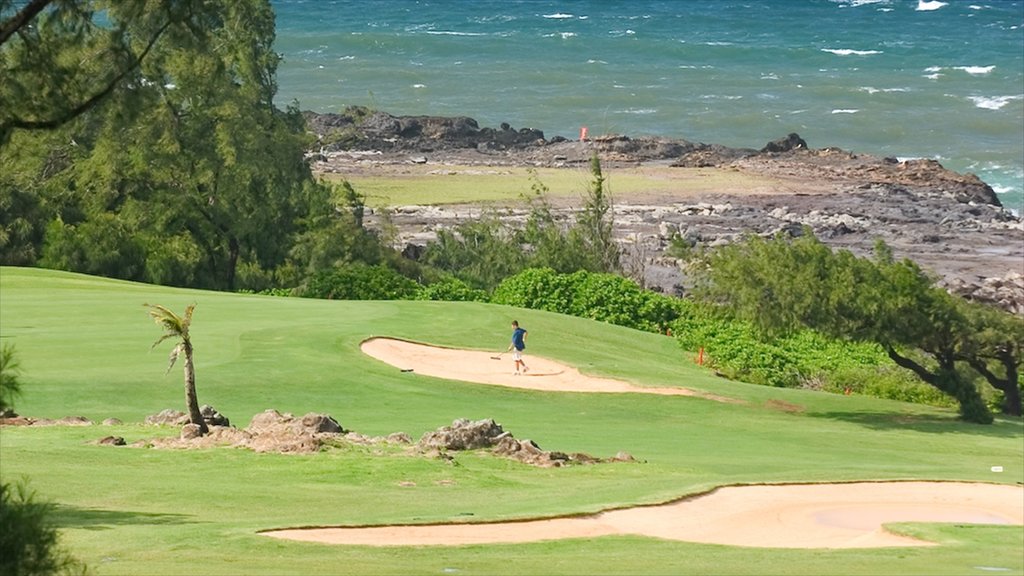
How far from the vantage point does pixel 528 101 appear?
10131 centimetres

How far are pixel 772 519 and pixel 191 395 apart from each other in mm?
7981

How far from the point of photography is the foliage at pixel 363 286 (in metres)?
45.2

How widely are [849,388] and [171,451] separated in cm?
1970

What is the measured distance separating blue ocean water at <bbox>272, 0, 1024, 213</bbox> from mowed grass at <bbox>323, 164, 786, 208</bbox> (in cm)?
1182

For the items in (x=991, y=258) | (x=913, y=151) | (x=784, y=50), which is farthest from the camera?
(x=784, y=50)

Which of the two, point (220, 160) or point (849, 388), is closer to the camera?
point (849, 388)

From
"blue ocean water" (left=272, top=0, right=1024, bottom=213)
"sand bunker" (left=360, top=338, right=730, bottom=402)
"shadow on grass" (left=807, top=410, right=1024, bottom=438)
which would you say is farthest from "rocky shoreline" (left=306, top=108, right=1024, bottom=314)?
"sand bunker" (left=360, top=338, right=730, bottom=402)

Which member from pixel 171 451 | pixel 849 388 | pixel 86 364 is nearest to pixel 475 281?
pixel 849 388

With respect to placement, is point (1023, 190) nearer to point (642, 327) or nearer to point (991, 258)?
point (991, 258)

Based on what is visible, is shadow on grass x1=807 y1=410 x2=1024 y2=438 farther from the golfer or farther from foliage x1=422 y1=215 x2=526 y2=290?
foliage x1=422 y1=215 x2=526 y2=290

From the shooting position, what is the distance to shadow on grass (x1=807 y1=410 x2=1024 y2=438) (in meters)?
30.8

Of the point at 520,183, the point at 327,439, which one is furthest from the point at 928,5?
the point at 327,439


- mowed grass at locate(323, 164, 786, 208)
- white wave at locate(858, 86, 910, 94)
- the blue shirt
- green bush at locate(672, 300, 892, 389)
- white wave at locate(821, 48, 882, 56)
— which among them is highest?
white wave at locate(821, 48, 882, 56)

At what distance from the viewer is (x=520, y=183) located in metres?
71.2
